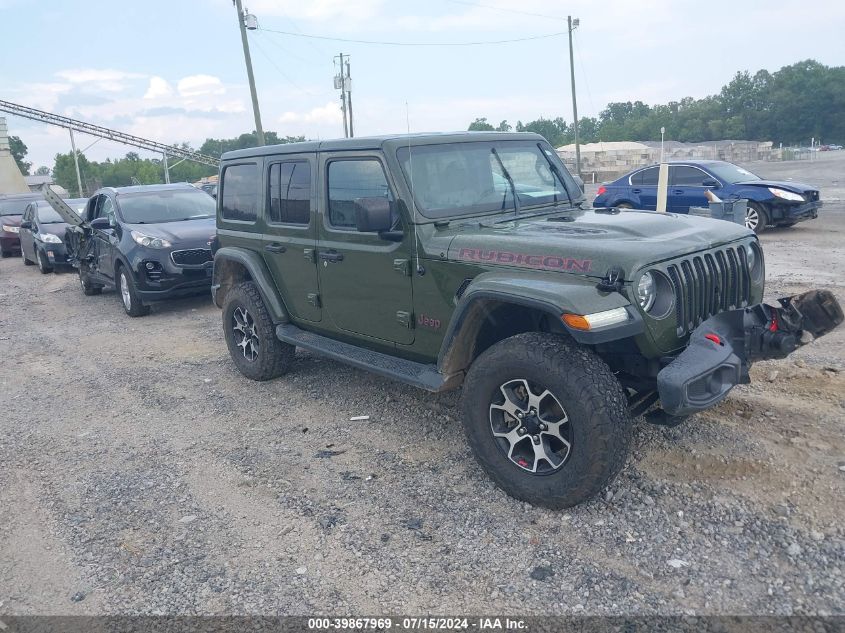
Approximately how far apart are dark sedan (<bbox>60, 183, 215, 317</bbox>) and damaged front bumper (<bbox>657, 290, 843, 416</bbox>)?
6.58 metres

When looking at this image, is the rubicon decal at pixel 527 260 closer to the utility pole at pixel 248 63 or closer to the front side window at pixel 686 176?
the front side window at pixel 686 176

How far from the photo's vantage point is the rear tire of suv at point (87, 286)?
11.2 m

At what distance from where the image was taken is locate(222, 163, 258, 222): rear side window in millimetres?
5836

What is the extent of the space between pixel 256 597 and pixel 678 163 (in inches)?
501

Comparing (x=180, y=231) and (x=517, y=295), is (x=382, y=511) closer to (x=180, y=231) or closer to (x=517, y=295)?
(x=517, y=295)

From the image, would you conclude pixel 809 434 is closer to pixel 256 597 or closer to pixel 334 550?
pixel 334 550

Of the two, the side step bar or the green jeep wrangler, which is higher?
the green jeep wrangler

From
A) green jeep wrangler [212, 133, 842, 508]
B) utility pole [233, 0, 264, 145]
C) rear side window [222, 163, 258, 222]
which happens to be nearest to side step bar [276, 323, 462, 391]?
green jeep wrangler [212, 133, 842, 508]

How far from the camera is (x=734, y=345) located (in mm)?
3572

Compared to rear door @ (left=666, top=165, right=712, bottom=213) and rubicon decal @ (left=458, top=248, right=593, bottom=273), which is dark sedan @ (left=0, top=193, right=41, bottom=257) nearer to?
rear door @ (left=666, top=165, right=712, bottom=213)

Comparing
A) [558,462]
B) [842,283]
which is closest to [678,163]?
[842,283]

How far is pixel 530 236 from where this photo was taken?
3.91 m

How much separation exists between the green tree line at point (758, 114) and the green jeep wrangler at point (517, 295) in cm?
8180

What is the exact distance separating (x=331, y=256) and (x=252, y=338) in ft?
5.35
